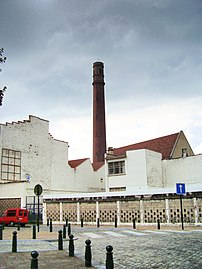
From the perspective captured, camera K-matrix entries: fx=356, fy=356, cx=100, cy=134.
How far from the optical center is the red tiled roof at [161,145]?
149ft

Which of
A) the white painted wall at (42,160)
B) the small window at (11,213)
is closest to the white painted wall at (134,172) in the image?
the white painted wall at (42,160)

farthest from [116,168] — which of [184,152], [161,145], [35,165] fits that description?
[35,165]

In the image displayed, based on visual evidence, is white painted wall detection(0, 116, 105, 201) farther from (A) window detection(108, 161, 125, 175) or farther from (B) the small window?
(A) window detection(108, 161, 125, 175)

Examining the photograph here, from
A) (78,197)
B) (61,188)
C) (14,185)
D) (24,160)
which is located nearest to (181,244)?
(78,197)

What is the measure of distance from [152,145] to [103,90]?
1954cm

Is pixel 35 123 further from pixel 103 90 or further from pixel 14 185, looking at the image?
pixel 103 90

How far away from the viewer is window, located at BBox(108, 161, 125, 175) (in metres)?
43.0

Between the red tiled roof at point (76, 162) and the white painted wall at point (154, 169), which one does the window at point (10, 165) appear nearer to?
the red tiled roof at point (76, 162)

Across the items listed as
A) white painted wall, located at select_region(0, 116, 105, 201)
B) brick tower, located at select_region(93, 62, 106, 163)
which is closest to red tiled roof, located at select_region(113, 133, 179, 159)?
white painted wall, located at select_region(0, 116, 105, 201)

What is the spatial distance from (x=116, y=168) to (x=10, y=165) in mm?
12744

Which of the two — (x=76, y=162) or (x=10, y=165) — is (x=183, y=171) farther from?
(x=10, y=165)

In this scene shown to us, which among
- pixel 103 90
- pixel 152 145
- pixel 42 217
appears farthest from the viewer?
pixel 103 90

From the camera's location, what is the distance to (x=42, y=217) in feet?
116

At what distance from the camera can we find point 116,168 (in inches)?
1713
